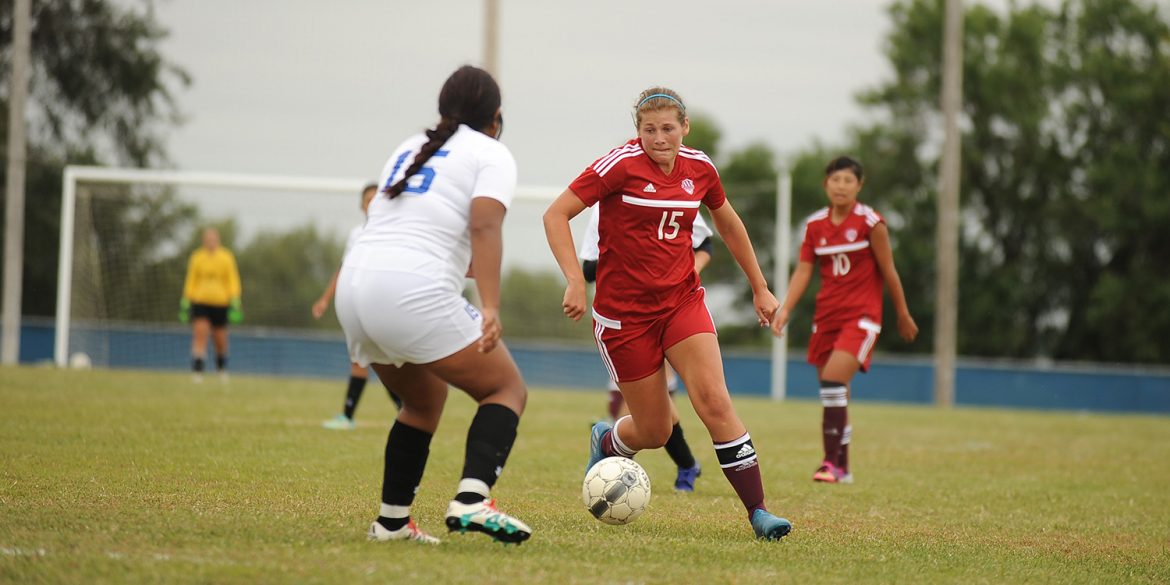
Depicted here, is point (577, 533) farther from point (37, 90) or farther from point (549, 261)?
point (37, 90)

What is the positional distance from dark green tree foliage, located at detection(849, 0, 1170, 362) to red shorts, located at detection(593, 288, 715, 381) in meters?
36.2

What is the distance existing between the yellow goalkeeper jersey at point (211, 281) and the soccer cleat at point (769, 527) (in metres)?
14.5

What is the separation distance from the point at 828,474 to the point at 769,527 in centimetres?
354

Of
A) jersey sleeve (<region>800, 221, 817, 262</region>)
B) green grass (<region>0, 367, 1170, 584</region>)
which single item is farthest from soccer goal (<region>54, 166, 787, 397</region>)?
jersey sleeve (<region>800, 221, 817, 262</region>)

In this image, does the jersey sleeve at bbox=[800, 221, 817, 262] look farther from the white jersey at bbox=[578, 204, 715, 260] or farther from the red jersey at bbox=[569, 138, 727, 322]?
the red jersey at bbox=[569, 138, 727, 322]

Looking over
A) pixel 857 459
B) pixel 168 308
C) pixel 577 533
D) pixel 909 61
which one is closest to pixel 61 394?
pixel 857 459

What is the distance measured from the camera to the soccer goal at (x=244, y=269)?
23.3m

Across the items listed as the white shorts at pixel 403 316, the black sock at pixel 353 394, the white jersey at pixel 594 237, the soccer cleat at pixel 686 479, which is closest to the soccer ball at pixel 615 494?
the white shorts at pixel 403 316

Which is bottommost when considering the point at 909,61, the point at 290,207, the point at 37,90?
the point at 290,207

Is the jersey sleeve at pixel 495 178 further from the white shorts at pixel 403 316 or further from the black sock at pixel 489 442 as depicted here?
the black sock at pixel 489 442

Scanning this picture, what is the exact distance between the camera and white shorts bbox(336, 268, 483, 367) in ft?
15.6

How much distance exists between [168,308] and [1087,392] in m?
19.4

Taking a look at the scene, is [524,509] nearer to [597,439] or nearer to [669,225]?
[597,439]

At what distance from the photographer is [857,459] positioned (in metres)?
11.6
